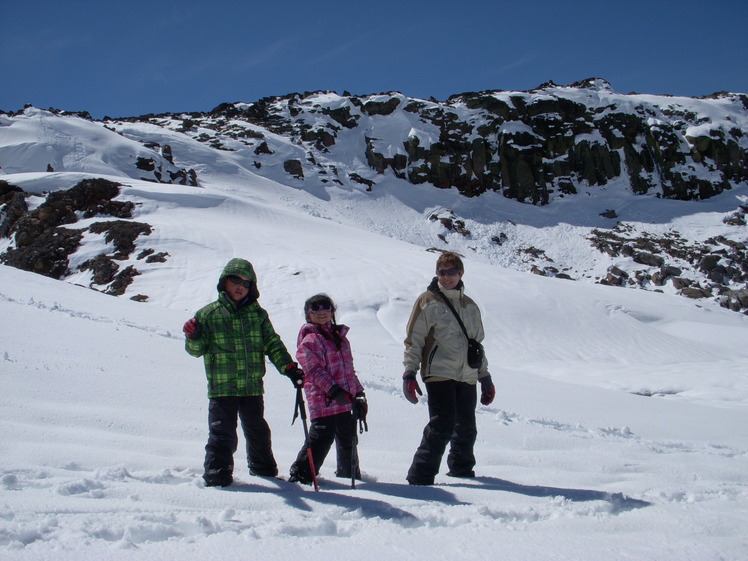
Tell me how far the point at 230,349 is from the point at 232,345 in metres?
0.03

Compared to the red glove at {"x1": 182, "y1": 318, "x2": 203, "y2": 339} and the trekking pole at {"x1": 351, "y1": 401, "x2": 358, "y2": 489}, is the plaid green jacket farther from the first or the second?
the trekking pole at {"x1": 351, "y1": 401, "x2": 358, "y2": 489}

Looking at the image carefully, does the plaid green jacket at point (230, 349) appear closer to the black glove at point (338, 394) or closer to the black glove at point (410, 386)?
the black glove at point (338, 394)

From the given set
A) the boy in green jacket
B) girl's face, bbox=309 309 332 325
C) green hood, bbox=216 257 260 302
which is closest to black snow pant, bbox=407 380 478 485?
girl's face, bbox=309 309 332 325

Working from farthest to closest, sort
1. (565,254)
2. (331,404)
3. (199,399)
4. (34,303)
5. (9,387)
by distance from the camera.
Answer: (565,254) → (34,303) → (199,399) → (9,387) → (331,404)

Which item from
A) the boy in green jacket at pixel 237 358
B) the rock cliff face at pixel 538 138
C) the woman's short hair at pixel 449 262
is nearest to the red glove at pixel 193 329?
the boy in green jacket at pixel 237 358

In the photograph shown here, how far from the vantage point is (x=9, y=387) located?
4.36m

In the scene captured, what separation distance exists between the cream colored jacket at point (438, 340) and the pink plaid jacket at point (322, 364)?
46cm

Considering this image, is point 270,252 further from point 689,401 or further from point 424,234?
point 424,234

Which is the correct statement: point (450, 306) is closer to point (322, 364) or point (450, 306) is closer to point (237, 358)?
point (322, 364)

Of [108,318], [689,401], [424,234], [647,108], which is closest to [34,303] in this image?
[108,318]

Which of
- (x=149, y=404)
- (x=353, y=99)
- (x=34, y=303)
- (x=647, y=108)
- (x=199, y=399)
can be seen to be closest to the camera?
(x=149, y=404)

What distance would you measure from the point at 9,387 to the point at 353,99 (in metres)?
75.3

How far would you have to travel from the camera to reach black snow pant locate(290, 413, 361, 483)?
3576mm

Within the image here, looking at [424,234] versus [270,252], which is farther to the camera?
[424,234]
